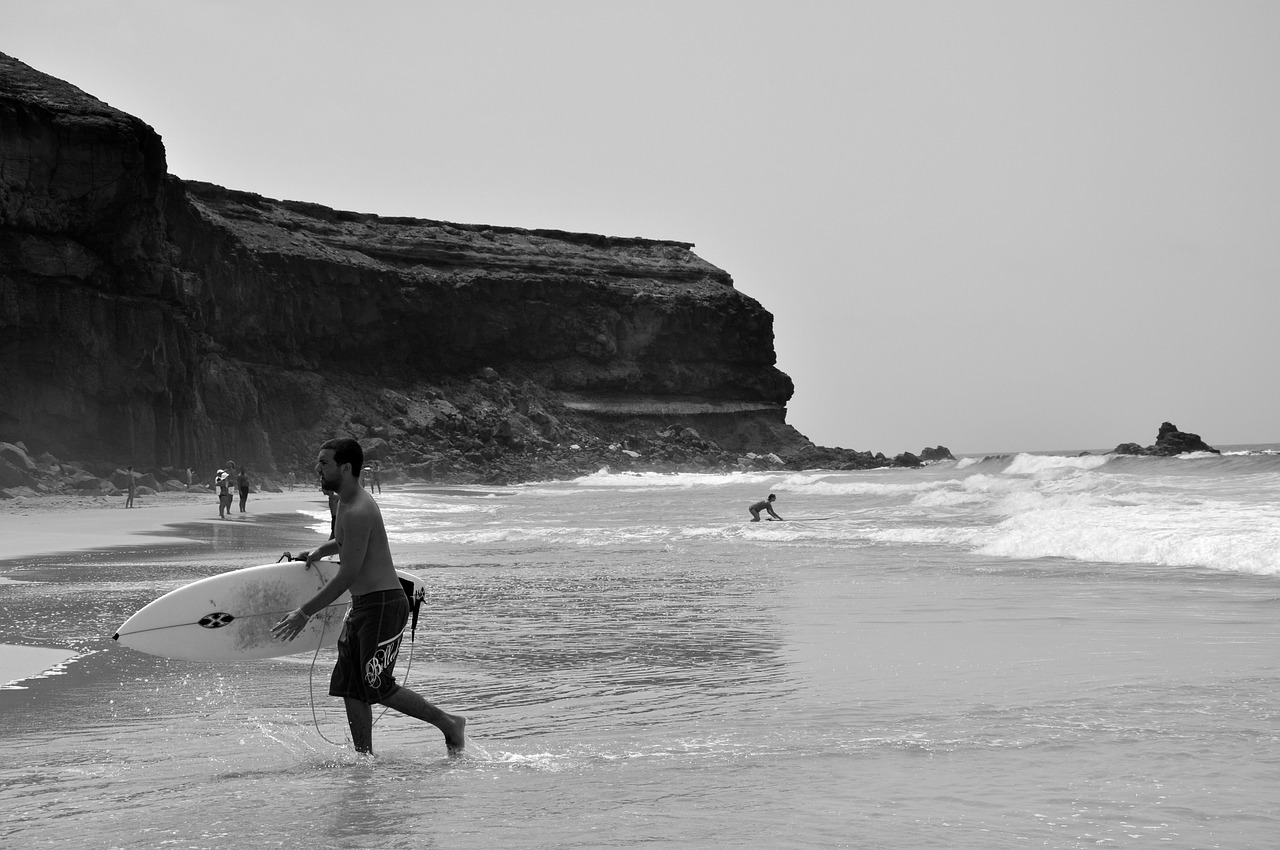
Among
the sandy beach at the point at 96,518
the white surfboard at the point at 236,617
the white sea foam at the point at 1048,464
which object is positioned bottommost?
the sandy beach at the point at 96,518

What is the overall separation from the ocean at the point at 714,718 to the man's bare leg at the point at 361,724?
0.09 meters

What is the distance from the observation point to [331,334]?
76.9m

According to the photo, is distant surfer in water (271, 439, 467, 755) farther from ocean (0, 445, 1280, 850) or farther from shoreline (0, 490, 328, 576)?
shoreline (0, 490, 328, 576)

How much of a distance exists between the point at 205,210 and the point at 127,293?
27209 mm

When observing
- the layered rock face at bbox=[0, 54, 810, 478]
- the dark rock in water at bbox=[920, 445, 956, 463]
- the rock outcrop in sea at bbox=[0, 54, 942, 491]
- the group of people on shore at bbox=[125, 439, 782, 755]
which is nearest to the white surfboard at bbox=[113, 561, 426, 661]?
the group of people on shore at bbox=[125, 439, 782, 755]

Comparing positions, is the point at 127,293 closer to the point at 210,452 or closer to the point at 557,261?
the point at 210,452

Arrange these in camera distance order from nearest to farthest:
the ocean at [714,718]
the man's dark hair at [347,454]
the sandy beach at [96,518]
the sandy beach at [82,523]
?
the ocean at [714,718] < the man's dark hair at [347,454] < the sandy beach at [82,523] < the sandy beach at [96,518]

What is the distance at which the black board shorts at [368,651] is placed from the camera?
4.82 m

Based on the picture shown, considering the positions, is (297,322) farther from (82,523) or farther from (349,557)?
(349,557)

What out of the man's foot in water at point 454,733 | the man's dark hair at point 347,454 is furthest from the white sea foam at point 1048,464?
the man's dark hair at point 347,454

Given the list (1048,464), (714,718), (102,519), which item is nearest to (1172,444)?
(1048,464)

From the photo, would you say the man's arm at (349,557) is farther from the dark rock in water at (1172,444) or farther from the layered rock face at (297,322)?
the dark rock in water at (1172,444)

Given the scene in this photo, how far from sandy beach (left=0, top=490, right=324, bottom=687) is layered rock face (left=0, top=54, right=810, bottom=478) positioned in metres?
9.53

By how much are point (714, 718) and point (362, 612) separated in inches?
74.1
